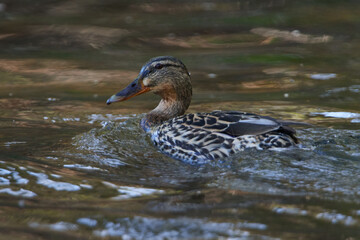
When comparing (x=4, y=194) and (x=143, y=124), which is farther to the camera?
(x=143, y=124)

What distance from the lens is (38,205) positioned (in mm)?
4805

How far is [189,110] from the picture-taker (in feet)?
27.3

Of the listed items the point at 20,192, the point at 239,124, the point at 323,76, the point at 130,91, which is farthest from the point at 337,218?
the point at 323,76

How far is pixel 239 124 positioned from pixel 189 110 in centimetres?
238

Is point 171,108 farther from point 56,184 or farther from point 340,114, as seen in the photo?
point 56,184

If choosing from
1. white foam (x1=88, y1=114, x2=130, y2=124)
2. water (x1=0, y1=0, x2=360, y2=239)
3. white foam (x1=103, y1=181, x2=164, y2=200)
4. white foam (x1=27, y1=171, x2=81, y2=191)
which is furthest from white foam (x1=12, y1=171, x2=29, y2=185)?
white foam (x1=88, y1=114, x2=130, y2=124)

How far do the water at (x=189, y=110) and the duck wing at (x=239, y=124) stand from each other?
24cm

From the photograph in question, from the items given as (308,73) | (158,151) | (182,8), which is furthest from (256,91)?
(182,8)

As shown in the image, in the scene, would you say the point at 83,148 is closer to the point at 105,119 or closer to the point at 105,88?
the point at 105,119

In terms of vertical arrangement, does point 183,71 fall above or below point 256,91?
above

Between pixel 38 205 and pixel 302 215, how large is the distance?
79.0 inches

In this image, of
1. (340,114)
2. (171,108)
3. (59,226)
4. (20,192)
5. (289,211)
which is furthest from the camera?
(340,114)

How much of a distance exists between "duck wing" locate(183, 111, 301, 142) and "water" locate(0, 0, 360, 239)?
24 centimetres

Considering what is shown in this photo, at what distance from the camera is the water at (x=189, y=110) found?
14.6ft
